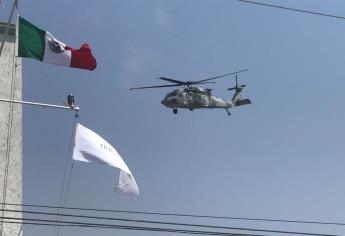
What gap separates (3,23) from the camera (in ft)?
86.6

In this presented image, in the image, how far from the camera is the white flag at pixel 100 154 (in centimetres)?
1864

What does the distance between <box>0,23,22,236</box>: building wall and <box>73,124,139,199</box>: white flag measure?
5384 millimetres

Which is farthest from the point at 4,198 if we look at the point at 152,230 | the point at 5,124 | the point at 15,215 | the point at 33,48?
the point at 152,230

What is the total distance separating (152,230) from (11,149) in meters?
9.54

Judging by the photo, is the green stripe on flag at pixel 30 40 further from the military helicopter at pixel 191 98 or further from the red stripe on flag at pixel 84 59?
the military helicopter at pixel 191 98

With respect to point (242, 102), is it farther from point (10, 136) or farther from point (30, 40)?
Result: point (30, 40)

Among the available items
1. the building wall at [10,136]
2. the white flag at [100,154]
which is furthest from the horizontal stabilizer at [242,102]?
the white flag at [100,154]

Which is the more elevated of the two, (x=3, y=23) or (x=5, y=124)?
(x=3, y=23)

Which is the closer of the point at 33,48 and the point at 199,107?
the point at 33,48

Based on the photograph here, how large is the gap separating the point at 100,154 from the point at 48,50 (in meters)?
3.64

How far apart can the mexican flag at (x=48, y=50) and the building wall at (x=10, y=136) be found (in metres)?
6.18

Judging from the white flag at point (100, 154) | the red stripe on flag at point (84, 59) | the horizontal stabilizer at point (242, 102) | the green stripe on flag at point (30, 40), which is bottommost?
the white flag at point (100, 154)

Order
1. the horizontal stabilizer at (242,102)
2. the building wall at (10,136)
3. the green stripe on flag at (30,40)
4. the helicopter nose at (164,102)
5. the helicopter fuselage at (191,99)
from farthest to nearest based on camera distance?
the horizontal stabilizer at (242,102)
the helicopter fuselage at (191,99)
the helicopter nose at (164,102)
the building wall at (10,136)
the green stripe on flag at (30,40)

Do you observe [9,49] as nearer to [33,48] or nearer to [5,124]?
[5,124]
